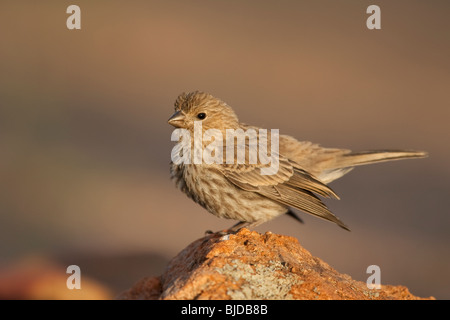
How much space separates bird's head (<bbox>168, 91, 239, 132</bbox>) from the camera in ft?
17.8

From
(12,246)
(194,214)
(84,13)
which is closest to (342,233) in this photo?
(194,214)

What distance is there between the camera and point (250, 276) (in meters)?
3.60

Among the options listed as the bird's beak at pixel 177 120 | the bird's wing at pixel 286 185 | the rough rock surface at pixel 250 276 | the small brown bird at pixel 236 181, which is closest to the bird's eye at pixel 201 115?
the small brown bird at pixel 236 181

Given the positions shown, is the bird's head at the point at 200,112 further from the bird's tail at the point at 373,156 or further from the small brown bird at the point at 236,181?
the bird's tail at the point at 373,156

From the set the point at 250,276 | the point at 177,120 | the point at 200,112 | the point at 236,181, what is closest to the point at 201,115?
the point at 200,112

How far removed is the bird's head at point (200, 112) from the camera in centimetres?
542

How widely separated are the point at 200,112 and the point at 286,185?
38.4 inches

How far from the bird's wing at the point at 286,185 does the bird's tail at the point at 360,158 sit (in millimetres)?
557

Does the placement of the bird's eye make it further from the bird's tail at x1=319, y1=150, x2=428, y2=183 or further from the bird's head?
the bird's tail at x1=319, y1=150, x2=428, y2=183

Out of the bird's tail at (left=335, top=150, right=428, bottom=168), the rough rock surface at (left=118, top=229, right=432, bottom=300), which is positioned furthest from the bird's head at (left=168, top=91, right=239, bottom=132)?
the bird's tail at (left=335, top=150, right=428, bottom=168)

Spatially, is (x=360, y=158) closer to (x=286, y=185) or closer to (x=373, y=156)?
(x=373, y=156)

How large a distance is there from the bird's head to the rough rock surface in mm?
1182

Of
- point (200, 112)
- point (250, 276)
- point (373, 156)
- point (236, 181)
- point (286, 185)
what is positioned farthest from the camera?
point (373, 156)

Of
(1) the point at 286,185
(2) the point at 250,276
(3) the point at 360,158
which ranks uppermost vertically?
(3) the point at 360,158
